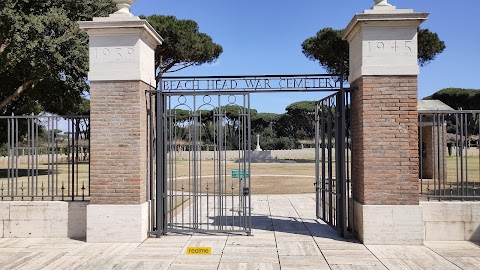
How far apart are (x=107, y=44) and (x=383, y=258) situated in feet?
18.2

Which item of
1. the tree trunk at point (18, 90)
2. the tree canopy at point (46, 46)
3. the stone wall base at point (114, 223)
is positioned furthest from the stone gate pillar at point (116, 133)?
the tree trunk at point (18, 90)

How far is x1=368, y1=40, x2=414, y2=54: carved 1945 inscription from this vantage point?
657 centimetres

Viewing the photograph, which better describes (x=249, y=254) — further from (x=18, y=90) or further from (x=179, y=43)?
(x=179, y=43)

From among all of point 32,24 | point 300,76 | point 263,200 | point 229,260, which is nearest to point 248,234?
point 229,260

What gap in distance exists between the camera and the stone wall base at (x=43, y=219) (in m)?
7.16

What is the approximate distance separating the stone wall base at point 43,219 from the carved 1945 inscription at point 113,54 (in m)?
2.58

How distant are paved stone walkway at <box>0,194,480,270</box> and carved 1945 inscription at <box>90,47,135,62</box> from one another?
122 inches

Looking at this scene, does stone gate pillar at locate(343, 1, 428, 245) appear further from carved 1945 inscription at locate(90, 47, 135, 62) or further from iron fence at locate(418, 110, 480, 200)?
carved 1945 inscription at locate(90, 47, 135, 62)

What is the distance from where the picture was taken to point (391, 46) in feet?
21.6

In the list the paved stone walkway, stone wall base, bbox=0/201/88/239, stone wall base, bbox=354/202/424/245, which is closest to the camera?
the paved stone walkway

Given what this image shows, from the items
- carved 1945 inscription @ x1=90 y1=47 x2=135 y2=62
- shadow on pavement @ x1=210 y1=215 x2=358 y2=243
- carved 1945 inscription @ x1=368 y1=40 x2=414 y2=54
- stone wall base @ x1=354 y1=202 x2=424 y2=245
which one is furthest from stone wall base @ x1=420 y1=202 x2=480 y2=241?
carved 1945 inscription @ x1=90 y1=47 x2=135 y2=62

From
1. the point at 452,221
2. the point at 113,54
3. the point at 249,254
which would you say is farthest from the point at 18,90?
the point at 452,221

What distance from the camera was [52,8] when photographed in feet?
52.5

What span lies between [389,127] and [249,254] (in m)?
3.02
